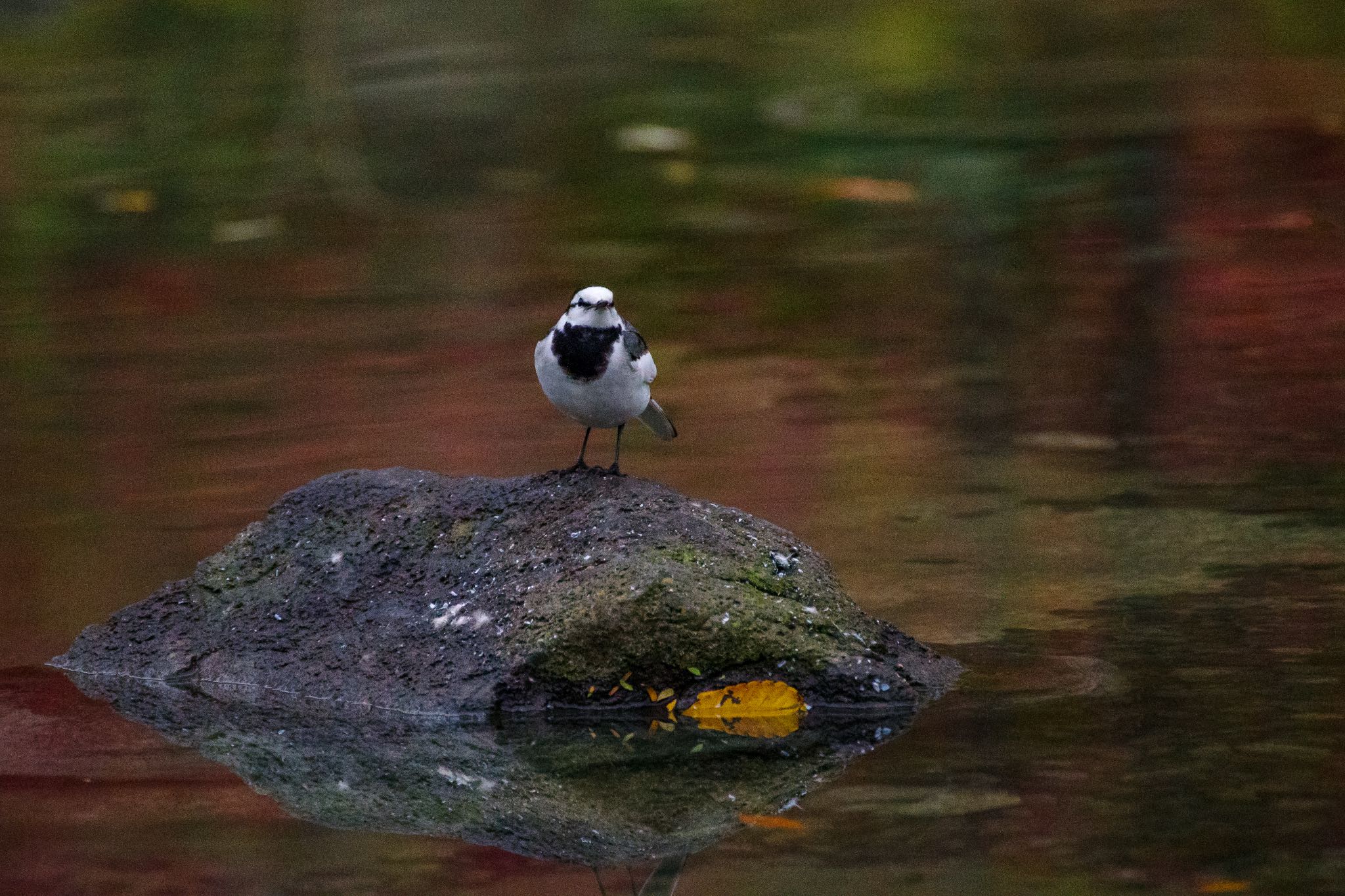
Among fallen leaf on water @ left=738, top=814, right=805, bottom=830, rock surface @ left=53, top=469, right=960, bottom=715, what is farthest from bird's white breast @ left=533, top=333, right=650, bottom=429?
fallen leaf on water @ left=738, top=814, right=805, bottom=830

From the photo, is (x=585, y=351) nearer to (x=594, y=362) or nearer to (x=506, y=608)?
(x=594, y=362)

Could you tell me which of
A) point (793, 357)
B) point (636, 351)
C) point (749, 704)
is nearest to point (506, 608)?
point (749, 704)

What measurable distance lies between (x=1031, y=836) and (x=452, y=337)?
5.25m

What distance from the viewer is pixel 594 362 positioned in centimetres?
497

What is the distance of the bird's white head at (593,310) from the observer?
5004 millimetres

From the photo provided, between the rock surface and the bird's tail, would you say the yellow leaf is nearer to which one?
the rock surface

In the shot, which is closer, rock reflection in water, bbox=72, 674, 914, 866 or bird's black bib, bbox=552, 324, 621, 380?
rock reflection in water, bbox=72, 674, 914, 866

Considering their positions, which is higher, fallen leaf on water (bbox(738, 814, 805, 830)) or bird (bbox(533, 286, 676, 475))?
bird (bbox(533, 286, 676, 475))

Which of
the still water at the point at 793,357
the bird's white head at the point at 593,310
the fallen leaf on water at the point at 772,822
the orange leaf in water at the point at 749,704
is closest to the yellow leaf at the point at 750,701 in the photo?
the orange leaf in water at the point at 749,704

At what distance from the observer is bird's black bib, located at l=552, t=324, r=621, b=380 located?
4.97 meters

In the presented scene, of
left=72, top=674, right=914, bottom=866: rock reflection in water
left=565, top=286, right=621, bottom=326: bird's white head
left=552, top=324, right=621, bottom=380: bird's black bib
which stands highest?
left=565, top=286, right=621, bottom=326: bird's white head

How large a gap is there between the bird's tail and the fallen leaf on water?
1623 mm

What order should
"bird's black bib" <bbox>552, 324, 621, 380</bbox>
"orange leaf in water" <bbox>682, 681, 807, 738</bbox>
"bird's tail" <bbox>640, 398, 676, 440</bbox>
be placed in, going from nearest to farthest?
"orange leaf in water" <bbox>682, 681, 807, 738</bbox> < "bird's black bib" <bbox>552, 324, 621, 380</bbox> < "bird's tail" <bbox>640, 398, 676, 440</bbox>

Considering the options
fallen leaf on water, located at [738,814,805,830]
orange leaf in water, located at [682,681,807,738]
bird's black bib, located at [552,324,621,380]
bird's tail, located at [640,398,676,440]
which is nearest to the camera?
fallen leaf on water, located at [738,814,805,830]
